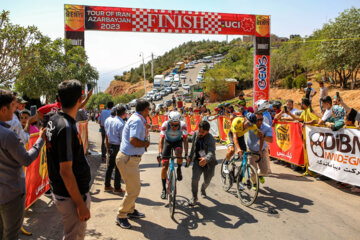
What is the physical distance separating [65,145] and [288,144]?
7387 millimetres

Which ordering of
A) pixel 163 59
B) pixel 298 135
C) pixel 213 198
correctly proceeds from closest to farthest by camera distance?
pixel 213 198, pixel 298 135, pixel 163 59

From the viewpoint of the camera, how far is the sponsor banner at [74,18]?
1573 cm

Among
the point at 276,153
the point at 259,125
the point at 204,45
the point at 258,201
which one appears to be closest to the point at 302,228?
the point at 258,201

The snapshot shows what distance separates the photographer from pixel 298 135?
309 inches

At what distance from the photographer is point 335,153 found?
21.2 ft

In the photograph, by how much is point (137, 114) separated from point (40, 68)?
5454mm

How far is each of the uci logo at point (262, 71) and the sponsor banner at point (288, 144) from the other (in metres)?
10.5

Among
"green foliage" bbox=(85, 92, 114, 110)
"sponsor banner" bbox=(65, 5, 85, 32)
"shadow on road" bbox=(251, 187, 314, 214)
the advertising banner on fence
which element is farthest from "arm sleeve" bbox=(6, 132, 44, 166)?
"green foliage" bbox=(85, 92, 114, 110)

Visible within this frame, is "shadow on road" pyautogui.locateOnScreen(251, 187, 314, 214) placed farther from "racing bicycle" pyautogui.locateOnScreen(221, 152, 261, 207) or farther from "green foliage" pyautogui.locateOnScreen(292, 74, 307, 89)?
"green foliage" pyautogui.locateOnScreen(292, 74, 307, 89)

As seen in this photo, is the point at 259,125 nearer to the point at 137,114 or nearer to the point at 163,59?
the point at 137,114

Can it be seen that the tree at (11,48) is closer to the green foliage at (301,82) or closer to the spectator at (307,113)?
the spectator at (307,113)

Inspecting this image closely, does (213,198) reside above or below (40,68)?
below

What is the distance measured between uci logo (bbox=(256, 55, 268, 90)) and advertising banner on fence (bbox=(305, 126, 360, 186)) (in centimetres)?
1198

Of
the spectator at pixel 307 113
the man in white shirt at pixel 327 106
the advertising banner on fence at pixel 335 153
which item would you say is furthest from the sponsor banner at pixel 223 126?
the man in white shirt at pixel 327 106
